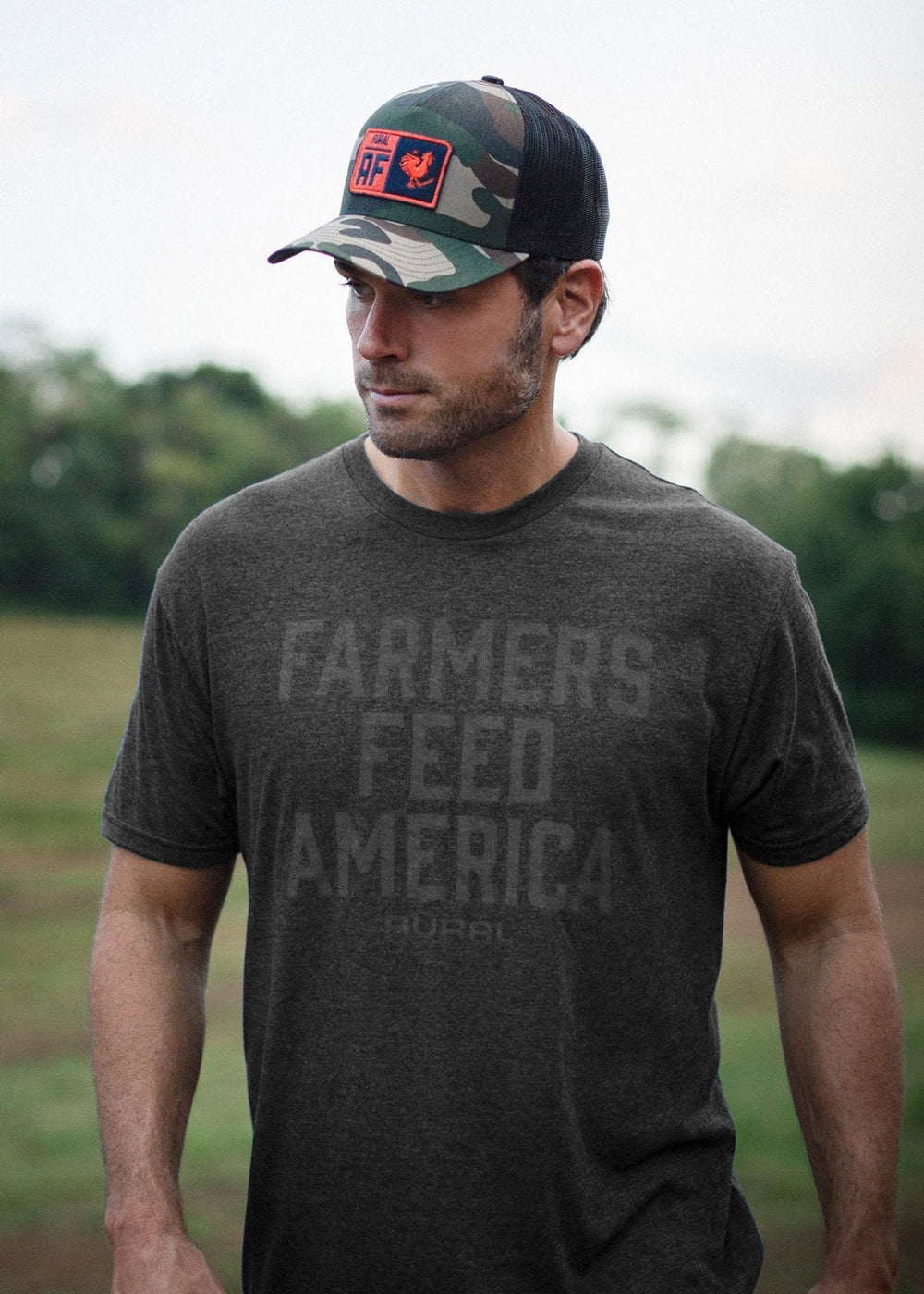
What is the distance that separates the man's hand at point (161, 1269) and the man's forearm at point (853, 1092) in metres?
0.73

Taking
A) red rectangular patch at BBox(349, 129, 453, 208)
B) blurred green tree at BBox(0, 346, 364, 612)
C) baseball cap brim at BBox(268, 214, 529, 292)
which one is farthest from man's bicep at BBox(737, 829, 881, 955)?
blurred green tree at BBox(0, 346, 364, 612)

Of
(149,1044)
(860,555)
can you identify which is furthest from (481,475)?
Answer: (860,555)

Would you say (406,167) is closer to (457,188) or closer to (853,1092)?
(457,188)

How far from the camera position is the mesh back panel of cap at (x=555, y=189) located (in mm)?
1745

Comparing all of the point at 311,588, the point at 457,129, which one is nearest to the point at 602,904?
the point at 311,588

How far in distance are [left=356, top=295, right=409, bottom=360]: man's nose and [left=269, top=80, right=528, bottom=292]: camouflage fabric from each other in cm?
6

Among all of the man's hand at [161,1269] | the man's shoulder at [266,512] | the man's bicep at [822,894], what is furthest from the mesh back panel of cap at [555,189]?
the man's hand at [161,1269]

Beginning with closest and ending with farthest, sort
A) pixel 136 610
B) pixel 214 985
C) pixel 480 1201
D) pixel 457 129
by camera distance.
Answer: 1. pixel 480 1201
2. pixel 457 129
3. pixel 214 985
4. pixel 136 610

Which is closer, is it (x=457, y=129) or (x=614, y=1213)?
(x=614, y=1213)

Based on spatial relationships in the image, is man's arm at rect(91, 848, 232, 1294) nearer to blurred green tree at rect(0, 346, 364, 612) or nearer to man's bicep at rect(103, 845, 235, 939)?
man's bicep at rect(103, 845, 235, 939)

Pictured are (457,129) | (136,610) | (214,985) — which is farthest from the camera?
(136,610)

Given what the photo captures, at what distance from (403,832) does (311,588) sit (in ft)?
1.06

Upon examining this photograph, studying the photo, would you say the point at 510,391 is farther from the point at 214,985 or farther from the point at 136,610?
the point at 136,610

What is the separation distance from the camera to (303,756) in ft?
5.41
